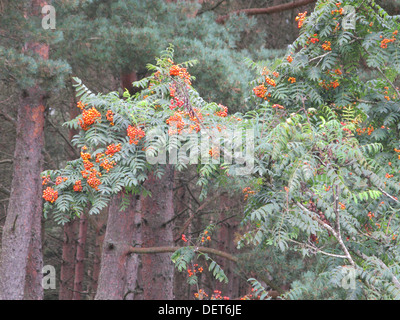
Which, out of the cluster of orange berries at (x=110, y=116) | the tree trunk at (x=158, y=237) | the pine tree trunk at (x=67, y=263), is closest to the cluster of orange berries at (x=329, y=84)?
the cluster of orange berries at (x=110, y=116)

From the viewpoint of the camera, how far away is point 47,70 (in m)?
7.19

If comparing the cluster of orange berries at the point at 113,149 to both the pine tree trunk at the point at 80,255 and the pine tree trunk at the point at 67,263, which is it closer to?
the pine tree trunk at the point at 67,263

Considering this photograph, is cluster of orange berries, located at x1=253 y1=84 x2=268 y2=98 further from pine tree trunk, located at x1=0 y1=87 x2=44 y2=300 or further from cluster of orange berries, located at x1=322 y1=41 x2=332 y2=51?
pine tree trunk, located at x1=0 y1=87 x2=44 y2=300

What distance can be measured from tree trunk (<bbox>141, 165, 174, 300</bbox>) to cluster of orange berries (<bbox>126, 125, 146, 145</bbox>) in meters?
4.69

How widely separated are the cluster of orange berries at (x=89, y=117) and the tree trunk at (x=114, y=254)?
455 cm

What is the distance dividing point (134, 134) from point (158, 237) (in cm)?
536

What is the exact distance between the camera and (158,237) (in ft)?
28.0

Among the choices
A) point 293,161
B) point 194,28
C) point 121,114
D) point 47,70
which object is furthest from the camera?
point 194,28

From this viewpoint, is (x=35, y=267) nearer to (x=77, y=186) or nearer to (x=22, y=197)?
(x=22, y=197)

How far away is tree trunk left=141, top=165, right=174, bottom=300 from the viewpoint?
821cm
